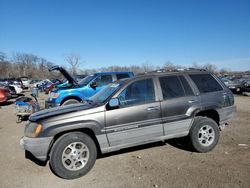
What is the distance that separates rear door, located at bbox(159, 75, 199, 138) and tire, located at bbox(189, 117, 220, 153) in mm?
186

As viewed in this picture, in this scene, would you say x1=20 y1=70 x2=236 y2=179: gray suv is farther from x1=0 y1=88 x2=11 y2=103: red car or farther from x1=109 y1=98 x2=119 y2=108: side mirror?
x1=0 y1=88 x2=11 y2=103: red car

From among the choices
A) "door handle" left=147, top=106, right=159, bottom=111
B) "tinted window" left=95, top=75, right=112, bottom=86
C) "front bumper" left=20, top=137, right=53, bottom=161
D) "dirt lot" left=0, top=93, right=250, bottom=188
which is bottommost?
"dirt lot" left=0, top=93, right=250, bottom=188

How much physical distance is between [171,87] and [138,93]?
0.82m

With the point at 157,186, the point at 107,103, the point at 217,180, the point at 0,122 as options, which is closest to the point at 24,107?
the point at 0,122

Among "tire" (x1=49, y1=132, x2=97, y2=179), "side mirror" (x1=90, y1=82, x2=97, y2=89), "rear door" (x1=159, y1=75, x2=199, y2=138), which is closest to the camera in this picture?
"tire" (x1=49, y1=132, x2=97, y2=179)

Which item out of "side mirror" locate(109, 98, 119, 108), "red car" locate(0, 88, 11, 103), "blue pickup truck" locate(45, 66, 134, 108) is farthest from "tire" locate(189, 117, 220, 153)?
"red car" locate(0, 88, 11, 103)

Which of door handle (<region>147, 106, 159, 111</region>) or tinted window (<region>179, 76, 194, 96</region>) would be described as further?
tinted window (<region>179, 76, 194, 96</region>)

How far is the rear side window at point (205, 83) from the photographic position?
4458 mm

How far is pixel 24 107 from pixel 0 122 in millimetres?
1629

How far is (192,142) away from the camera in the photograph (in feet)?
13.9

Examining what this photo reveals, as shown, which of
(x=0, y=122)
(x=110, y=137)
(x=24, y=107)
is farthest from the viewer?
(x=0, y=122)

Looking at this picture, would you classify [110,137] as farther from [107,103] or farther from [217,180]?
[217,180]

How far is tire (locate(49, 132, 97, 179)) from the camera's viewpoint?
3330mm

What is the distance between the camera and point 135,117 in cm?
371
